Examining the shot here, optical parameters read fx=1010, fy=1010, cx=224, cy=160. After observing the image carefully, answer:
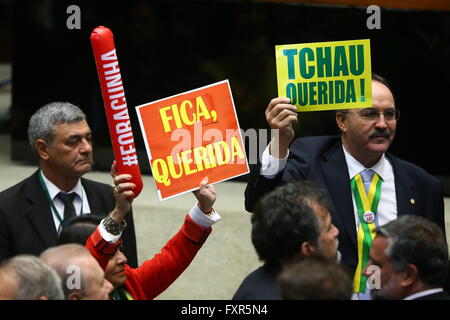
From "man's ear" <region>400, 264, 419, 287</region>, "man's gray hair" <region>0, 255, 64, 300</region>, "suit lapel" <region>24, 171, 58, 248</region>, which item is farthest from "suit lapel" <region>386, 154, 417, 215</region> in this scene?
"man's gray hair" <region>0, 255, 64, 300</region>

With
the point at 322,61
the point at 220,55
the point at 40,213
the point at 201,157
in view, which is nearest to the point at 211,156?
the point at 201,157

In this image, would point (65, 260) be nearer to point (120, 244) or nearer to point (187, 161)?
point (120, 244)

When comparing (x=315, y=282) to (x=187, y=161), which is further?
(x=187, y=161)

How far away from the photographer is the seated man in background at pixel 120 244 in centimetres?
474

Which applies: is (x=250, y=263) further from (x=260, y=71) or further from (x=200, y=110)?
(x=200, y=110)

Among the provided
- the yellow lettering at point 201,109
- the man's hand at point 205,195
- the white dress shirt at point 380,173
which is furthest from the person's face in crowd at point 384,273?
the yellow lettering at point 201,109

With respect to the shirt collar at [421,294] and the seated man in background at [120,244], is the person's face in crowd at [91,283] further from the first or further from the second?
the shirt collar at [421,294]

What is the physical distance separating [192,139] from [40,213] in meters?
0.98

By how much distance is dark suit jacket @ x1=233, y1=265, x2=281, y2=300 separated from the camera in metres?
4.10

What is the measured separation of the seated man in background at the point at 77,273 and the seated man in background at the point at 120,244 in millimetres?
457

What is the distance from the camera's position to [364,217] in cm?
507

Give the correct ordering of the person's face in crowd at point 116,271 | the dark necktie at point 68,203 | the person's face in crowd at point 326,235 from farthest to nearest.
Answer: the dark necktie at point 68,203
the person's face in crowd at point 116,271
the person's face in crowd at point 326,235

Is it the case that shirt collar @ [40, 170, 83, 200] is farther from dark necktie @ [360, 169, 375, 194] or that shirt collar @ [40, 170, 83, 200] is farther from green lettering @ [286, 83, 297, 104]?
dark necktie @ [360, 169, 375, 194]
